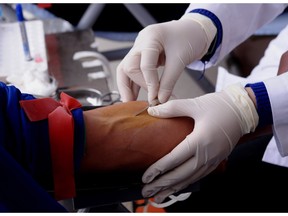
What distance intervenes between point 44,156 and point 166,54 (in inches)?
18.6

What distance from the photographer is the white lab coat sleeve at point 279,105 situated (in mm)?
889

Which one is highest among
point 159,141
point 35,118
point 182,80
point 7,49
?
point 35,118

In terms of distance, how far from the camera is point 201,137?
0.84m

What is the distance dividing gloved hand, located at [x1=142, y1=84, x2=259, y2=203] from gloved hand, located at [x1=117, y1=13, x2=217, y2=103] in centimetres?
13

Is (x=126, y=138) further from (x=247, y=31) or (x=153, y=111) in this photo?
(x=247, y=31)

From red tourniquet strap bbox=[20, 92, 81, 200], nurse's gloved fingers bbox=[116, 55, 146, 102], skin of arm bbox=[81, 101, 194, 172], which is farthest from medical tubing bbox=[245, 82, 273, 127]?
red tourniquet strap bbox=[20, 92, 81, 200]

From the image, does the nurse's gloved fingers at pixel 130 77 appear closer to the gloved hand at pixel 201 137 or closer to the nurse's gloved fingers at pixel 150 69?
the nurse's gloved fingers at pixel 150 69

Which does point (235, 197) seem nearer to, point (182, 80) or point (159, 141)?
point (159, 141)

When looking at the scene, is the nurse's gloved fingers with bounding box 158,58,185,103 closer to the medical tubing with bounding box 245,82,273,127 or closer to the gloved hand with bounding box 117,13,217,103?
the gloved hand with bounding box 117,13,217,103

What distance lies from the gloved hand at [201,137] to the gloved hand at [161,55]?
127 mm

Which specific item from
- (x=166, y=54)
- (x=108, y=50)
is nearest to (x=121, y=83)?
(x=166, y=54)

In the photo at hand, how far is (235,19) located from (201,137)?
0.58 m

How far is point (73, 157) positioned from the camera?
2.43 ft

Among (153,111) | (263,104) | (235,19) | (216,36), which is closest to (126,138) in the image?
(153,111)
